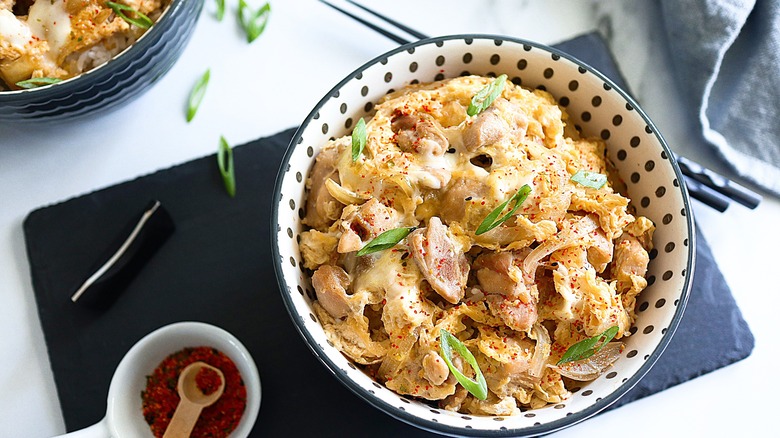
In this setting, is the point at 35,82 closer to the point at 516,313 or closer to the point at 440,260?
the point at 440,260

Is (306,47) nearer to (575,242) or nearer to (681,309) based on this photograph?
(575,242)

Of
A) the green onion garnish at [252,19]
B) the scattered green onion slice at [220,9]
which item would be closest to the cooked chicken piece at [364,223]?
the green onion garnish at [252,19]

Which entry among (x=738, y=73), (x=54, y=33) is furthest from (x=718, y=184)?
(x=54, y=33)

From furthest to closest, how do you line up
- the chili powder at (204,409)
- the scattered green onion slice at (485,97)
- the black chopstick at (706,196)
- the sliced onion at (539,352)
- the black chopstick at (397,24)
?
the black chopstick at (397,24) < the black chopstick at (706,196) < the chili powder at (204,409) < the scattered green onion slice at (485,97) < the sliced onion at (539,352)

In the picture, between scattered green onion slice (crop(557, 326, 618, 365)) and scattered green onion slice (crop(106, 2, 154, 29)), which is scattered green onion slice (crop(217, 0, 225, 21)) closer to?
scattered green onion slice (crop(106, 2, 154, 29))

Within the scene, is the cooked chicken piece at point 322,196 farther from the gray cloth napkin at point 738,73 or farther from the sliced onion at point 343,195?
the gray cloth napkin at point 738,73

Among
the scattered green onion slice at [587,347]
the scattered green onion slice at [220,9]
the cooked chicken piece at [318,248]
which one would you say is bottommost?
the scattered green onion slice at [587,347]
